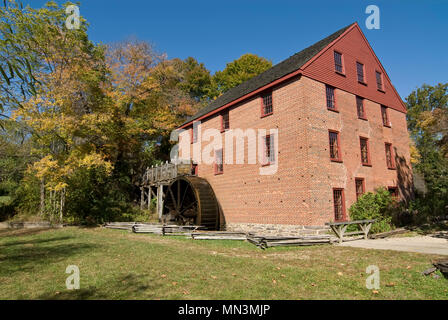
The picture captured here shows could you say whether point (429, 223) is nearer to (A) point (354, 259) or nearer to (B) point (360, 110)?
(B) point (360, 110)

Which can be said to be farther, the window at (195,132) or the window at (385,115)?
the window at (195,132)

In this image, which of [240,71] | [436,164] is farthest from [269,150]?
[240,71]

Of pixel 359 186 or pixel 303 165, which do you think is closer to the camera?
pixel 303 165

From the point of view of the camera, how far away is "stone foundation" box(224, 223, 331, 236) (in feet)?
38.1

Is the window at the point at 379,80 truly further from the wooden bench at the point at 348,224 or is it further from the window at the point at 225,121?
the wooden bench at the point at 348,224

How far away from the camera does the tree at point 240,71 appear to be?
35969mm

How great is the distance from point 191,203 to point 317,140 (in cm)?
935

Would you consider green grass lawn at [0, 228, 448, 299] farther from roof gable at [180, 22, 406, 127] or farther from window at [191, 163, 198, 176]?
window at [191, 163, 198, 176]

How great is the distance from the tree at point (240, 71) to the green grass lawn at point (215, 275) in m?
30.4

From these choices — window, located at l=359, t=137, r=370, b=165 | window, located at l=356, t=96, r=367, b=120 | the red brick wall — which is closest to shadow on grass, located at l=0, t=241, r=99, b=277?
the red brick wall

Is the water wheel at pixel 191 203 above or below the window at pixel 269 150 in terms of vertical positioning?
below

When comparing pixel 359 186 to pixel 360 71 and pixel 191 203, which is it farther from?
pixel 191 203

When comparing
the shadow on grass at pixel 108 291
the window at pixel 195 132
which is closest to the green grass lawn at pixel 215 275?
the shadow on grass at pixel 108 291

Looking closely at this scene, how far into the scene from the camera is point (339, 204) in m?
13.2
